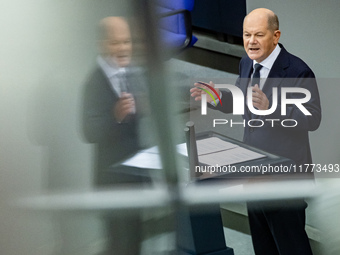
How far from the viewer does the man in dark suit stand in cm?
129

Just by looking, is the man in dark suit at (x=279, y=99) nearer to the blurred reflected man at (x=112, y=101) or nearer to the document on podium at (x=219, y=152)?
the document on podium at (x=219, y=152)

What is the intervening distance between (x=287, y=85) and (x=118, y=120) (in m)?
0.44

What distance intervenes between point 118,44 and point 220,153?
0.38 m

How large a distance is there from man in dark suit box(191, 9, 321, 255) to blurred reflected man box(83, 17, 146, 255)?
183 mm

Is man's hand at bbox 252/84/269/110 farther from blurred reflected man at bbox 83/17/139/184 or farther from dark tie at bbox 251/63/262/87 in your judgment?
blurred reflected man at bbox 83/17/139/184

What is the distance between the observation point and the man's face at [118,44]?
1321 mm

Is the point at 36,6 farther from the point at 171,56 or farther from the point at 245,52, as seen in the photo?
the point at 245,52

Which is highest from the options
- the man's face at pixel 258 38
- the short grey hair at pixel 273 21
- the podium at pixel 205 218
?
the short grey hair at pixel 273 21

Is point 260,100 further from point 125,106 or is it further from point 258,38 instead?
point 125,106

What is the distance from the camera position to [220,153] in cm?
131

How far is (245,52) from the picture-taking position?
4.31ft

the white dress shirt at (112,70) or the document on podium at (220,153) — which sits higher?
the white dress shirt at (112,70)

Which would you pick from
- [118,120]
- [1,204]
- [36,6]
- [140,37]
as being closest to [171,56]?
[140,37]

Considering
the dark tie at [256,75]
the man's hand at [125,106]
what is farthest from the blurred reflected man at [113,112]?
the dark tie at [256,75]
